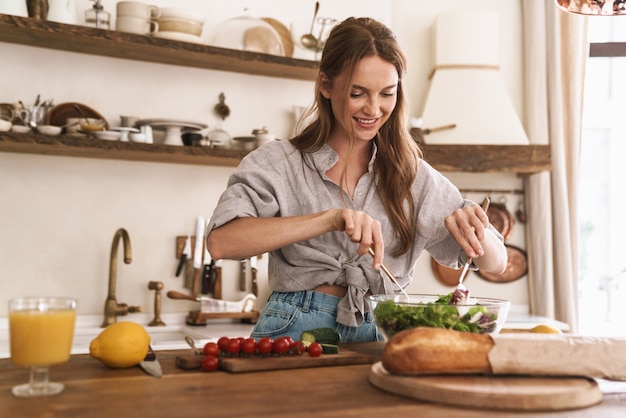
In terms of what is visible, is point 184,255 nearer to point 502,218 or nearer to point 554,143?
point 502,218

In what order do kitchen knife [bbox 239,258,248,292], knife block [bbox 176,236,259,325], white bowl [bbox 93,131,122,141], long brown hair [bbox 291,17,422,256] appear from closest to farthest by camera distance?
1. long brown hair [bbox 291,17,422,256]
2. white bowl [bbox 93,131,122,141]
3. knife block [bbox 176,236,259,325]
4. kitchen knife [bbox 239,258,248,292]

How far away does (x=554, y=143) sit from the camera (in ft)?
12.8

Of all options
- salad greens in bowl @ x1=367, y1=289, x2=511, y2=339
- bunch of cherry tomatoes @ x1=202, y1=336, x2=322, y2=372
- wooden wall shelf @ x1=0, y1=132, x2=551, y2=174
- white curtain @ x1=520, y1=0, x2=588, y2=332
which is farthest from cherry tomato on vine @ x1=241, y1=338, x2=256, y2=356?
white curtain @ x1=520, y1=0, x2=588, y2=332

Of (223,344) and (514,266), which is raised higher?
(514,266)

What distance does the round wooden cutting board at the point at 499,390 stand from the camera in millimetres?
1091

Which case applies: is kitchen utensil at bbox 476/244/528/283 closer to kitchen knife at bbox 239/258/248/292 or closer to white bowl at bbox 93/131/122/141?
kitchen knife at bbox 239/258/248/292

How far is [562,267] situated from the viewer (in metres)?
3.83

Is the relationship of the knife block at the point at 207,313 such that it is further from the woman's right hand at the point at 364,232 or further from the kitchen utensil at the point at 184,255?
the woman's right hand at the point at 364,232

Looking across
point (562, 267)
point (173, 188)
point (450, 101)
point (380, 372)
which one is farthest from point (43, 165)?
point (562, 267)

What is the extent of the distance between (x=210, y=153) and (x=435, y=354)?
6.86ft

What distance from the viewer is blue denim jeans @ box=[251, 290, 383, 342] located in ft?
5.82

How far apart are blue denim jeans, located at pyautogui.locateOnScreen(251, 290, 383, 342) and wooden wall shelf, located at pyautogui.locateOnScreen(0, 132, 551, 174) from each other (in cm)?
140

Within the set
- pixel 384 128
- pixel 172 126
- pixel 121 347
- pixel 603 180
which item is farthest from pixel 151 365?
pixel 603 180

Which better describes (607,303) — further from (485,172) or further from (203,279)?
(203,279)
